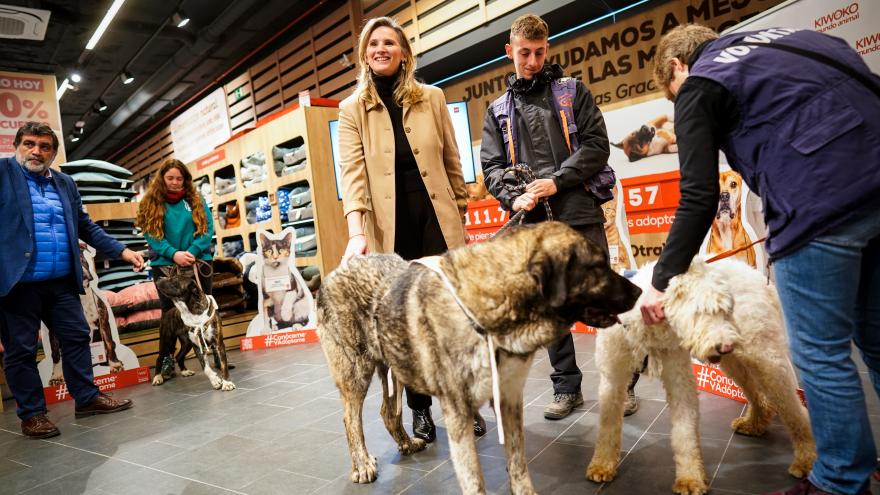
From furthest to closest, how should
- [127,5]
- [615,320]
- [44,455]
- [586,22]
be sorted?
[127,5]
[586,22]
[44,455]
[615,320]

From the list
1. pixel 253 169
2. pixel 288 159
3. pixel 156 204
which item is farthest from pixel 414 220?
pixel 253 169

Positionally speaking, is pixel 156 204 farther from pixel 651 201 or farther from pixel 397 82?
pixel 651 201

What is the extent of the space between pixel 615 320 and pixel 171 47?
11.2 meters

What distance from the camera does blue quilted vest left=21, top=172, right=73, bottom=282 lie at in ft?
12.5

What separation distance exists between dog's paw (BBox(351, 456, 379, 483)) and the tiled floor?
38mm

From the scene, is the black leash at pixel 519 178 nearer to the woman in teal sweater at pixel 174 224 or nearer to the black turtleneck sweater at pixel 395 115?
the black turtleneck sweater at pixel 395 115

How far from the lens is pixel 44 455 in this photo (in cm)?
338

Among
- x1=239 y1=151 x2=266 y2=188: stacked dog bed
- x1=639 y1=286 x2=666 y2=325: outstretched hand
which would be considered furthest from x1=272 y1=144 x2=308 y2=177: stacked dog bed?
x1=639 y1=286 x2=666 y2=325: outstretched hand

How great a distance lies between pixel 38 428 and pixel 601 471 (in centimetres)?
Answer: 408

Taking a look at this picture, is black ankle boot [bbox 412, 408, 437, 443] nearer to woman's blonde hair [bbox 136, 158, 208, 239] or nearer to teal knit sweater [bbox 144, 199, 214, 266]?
teal knit sweater [bbox 144, 199, 214, 266]

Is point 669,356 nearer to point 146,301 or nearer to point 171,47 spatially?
point 146,301

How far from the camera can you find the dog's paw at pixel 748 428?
2428mm

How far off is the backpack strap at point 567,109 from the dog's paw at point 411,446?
5.91 feet

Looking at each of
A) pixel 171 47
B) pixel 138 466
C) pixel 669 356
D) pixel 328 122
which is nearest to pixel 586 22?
pixel 328 122
